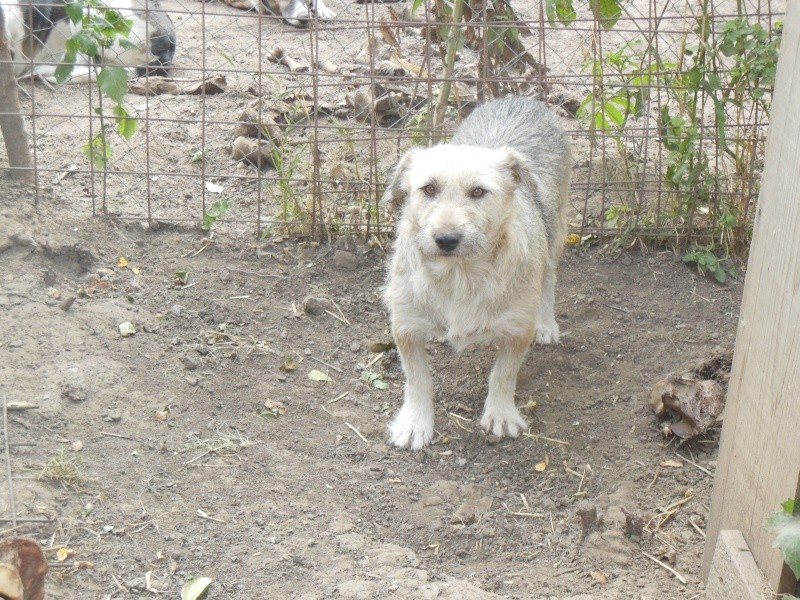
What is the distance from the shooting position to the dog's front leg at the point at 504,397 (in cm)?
457

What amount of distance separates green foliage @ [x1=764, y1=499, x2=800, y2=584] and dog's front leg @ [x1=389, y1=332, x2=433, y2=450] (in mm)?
2169

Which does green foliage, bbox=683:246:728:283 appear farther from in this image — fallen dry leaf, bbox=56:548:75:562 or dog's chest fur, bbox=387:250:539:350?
fallen dry leaf, bbox=56:548:75:562

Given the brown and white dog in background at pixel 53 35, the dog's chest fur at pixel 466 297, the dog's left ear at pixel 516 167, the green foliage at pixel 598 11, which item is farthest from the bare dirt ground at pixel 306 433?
the brown and white dog in background at pixel 53 35

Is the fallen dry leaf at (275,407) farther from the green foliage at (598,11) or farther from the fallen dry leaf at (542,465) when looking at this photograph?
the green foliage at (598,11)

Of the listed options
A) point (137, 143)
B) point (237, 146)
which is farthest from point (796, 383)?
point (137, 143)

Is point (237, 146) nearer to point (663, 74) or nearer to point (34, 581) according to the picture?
point (663, 74)

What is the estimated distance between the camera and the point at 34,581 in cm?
291

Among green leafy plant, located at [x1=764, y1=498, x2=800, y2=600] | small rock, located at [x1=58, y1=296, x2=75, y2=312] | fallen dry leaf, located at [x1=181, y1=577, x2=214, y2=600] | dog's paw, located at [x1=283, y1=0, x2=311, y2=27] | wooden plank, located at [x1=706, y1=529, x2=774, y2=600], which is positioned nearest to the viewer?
green leafy plant, located at [x1=764, y1=498, x2=800, y2=600]

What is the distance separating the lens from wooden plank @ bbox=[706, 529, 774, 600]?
282cm

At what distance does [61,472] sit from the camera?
3.67m

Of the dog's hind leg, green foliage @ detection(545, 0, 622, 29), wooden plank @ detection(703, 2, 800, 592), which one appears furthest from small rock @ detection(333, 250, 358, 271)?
wooden plank @ detection(703, 2, 800, 592)

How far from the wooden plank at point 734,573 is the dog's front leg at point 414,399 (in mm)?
1635

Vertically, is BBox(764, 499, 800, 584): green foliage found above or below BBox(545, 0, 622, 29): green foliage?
below

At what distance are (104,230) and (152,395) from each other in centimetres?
171
